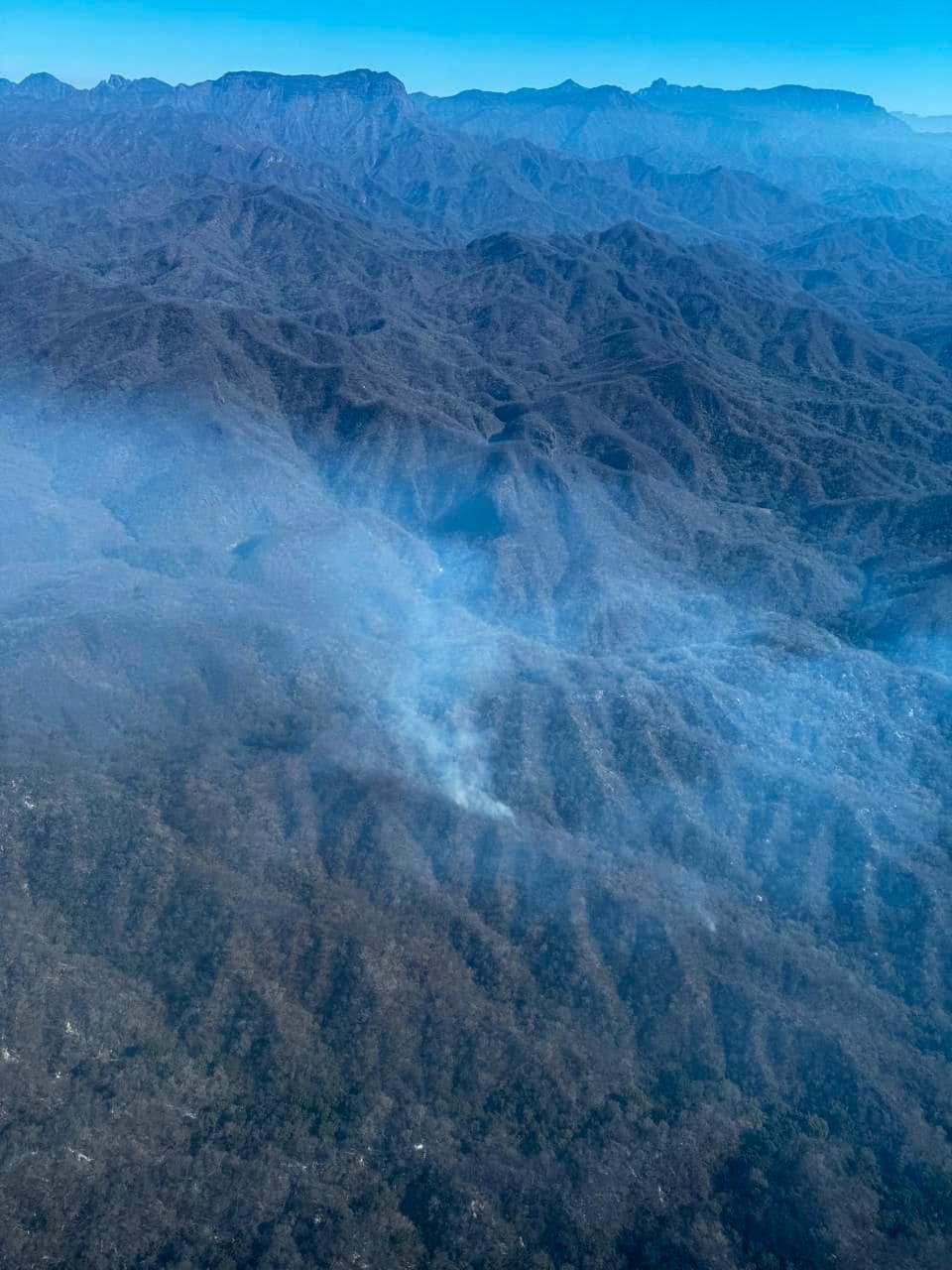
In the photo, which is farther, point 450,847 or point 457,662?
point 457,662

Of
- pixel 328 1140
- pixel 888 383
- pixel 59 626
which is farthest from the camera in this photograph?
pixel 888 383

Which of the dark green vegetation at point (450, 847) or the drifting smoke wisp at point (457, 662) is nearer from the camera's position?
the dark green vegetation at point (450, 847)

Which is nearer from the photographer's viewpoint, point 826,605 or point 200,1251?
point 200,1251

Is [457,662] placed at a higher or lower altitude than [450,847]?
higher

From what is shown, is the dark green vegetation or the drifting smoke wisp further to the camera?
the drifting smoke wisp

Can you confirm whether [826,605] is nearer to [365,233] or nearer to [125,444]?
[125,444]

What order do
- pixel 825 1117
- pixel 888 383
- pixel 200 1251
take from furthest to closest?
pixel 888 383, pixel 825 1117, pixel 200 1251

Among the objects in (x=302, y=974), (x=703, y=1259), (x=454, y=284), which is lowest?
(x=703, y=1259)

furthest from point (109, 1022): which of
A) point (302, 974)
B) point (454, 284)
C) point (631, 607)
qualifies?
point (454, 284)
